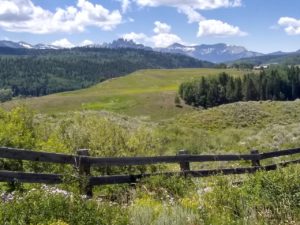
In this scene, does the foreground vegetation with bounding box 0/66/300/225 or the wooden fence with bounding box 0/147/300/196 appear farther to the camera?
the wooden fence with bounding box 0/147/300/196

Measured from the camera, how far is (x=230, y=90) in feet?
440

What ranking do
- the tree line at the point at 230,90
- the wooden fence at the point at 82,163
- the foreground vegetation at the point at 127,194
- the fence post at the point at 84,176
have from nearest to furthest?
the foreground vegetation at the point at 127,194 → the wooden fence at the point at 82,163 → the fence post at the point at 84,176 → the tree line at the point at 230,90

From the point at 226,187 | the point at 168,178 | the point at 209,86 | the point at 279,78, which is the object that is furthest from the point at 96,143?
the point at 279,78

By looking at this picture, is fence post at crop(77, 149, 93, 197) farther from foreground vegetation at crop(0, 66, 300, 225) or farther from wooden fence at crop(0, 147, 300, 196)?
foreground vegetation at crop(0, 66, 300, 225)

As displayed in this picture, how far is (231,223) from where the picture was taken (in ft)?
20.9

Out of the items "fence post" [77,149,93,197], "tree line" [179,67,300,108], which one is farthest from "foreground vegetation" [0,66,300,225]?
"tree line" [179,67,300,108]

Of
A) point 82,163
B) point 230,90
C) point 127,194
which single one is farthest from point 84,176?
point 230,90

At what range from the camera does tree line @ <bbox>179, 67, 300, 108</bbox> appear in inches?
5251

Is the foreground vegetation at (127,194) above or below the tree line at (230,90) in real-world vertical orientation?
above

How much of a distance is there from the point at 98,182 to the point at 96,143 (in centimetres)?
840

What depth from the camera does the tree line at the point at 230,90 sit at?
5251 inches

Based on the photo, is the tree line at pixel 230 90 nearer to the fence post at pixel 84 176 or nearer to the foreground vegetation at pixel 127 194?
the foreground vegetation at pixel 127 194

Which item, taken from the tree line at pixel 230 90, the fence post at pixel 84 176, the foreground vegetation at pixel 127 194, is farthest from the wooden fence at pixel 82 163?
the tree line at pixel 230 90

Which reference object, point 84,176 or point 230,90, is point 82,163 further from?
point 230,90
